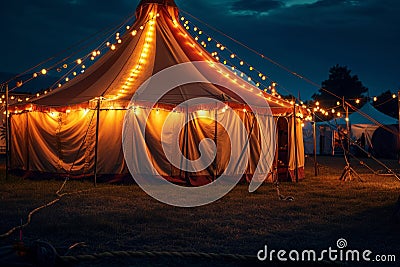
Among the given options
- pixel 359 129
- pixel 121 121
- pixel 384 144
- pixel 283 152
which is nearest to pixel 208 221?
pixel 121 121

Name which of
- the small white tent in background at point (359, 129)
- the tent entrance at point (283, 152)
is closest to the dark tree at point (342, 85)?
the small white tent in background at point (359, 129)

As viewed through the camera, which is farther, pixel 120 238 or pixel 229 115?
pixel 229 115

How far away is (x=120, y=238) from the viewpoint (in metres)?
4.66

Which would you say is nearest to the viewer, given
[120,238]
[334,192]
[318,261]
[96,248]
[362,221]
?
[318,261]

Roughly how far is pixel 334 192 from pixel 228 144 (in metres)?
2.27

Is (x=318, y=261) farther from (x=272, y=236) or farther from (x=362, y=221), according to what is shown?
(x=362, y=221)

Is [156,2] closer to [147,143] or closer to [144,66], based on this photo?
[144,66]

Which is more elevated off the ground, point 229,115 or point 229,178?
point 229,115

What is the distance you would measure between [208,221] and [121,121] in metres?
4.06

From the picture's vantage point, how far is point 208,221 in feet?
18.0

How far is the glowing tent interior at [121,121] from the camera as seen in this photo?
8945 mm

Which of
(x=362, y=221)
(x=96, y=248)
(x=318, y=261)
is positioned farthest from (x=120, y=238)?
(x=362, y=221)

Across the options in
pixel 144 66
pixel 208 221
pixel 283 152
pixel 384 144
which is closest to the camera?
pixel 208 221

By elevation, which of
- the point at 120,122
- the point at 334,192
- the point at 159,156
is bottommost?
the point at 334,192
